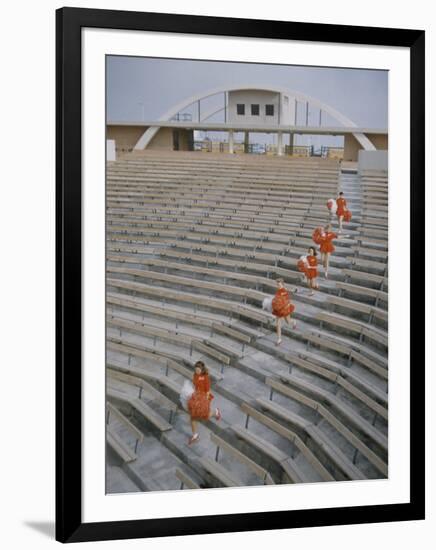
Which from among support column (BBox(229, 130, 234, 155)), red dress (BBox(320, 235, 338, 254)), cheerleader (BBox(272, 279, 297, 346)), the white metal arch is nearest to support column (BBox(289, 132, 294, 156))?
the white metal arch

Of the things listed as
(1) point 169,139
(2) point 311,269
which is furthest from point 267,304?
(1) point 169,139

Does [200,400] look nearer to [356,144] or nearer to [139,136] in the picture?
[139,136]

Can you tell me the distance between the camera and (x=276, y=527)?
10.8ft

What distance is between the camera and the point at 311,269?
346 cm

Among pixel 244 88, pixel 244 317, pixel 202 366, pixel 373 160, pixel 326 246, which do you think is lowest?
pixel 202 366

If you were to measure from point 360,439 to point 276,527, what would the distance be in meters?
0.53

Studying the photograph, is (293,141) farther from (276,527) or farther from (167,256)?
(276,527)

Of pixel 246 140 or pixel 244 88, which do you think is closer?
pixel 244 88

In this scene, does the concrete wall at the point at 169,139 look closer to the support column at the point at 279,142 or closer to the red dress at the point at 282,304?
the support column at the point at 279,142

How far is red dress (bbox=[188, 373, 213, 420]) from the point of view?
3.28 metres

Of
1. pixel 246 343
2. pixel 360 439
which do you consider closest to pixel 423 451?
pixel 360 439

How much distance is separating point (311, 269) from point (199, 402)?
77cm

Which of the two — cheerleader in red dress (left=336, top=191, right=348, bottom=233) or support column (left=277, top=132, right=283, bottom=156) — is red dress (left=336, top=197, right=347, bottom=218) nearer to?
cheerleader in red dress (left=336, top=191, right=348, bottom=233)

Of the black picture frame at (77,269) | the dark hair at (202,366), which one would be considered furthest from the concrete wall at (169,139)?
the dark hair at (202,366)
